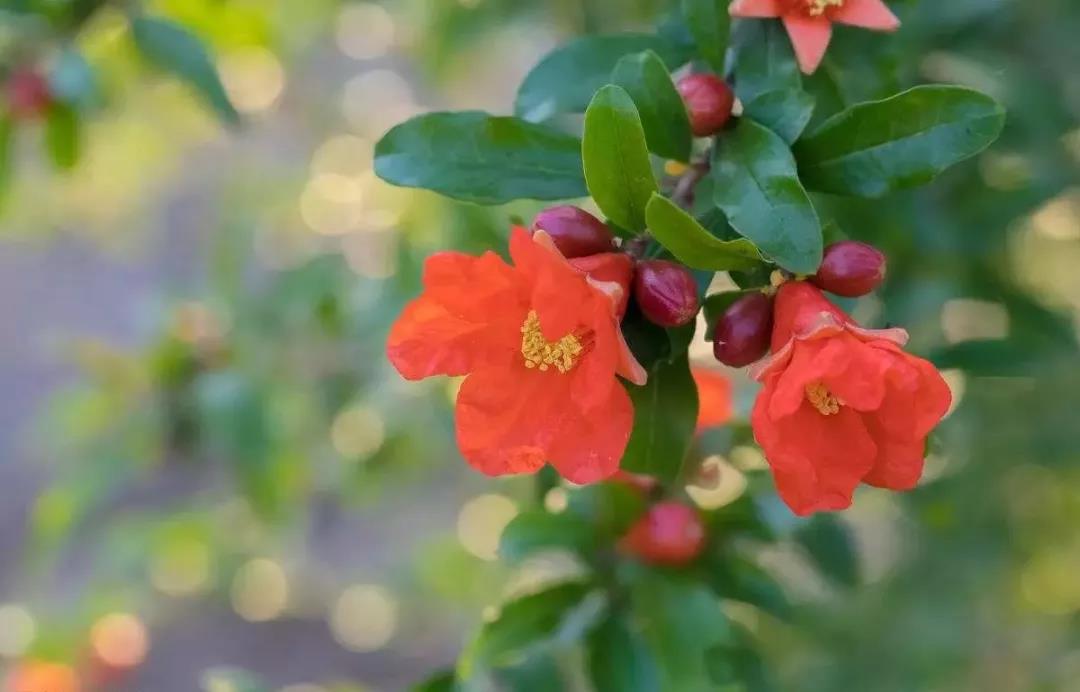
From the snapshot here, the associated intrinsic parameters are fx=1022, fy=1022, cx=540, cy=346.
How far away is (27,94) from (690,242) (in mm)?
770

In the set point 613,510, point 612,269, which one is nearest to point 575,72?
point 612,269

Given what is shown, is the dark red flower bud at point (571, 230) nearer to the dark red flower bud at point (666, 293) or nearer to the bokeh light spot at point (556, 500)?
the dark red flower bud at point (666, 293)

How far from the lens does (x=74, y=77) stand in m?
0.90

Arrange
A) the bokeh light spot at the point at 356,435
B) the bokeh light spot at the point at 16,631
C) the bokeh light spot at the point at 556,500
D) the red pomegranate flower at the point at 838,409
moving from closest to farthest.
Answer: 1. the red pomegranate flower at the point at 838,409
2. the bokeh light spot at the point at 556,500
3. the bokeh light spot at the point at 356,435
4. the bokeh light spot at the point at 16,631

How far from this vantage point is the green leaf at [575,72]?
2.03 feet

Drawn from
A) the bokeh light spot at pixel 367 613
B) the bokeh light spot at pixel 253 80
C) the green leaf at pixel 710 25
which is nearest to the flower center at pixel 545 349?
the green leaf at pixel 710 25

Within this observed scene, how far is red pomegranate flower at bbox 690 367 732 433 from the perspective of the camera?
76 cm

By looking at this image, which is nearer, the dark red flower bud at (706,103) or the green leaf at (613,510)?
the dark red flower bud at (706,103)

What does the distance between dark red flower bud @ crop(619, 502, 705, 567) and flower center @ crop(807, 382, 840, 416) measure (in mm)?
284

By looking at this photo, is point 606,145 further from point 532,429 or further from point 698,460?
point 698,460

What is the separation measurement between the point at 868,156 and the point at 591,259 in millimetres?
154

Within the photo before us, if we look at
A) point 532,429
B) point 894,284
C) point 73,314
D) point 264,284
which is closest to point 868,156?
point 532,429

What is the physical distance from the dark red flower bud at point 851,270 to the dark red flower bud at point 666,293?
0.22ft

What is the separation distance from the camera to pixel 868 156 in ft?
1.69
